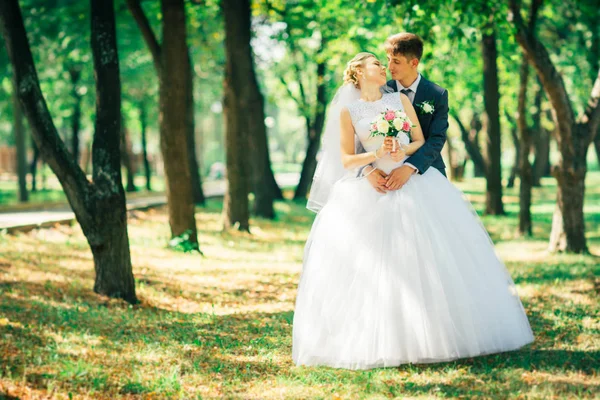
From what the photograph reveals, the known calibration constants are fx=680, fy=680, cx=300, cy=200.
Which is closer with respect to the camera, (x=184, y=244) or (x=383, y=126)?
(x=383, y=126)

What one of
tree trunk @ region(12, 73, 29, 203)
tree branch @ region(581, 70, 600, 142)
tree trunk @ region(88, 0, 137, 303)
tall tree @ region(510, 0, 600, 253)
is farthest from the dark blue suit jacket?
tree trunk @ region(12, 73, 29, 203)

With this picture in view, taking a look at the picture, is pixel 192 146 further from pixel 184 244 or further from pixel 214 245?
pixel 184 244

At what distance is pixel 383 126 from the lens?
5.39 m

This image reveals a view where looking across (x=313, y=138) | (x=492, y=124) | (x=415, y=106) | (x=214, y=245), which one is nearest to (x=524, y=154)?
(x=492, y=124)

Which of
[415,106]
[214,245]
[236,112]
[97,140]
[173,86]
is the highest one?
[173,86]

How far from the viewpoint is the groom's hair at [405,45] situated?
5.78m

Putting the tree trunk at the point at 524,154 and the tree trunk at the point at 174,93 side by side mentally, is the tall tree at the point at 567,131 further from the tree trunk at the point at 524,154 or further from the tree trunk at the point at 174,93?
the tree trunk at the point at 174,93

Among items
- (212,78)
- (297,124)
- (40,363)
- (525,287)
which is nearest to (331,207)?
(40,363)

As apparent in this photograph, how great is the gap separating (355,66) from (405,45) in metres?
0.46

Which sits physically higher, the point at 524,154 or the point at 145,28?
the point at 145,28

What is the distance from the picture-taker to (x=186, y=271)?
10.9 metres

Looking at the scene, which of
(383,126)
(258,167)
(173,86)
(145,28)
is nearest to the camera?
(383,126)

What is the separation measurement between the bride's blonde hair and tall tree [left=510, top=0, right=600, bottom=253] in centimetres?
643

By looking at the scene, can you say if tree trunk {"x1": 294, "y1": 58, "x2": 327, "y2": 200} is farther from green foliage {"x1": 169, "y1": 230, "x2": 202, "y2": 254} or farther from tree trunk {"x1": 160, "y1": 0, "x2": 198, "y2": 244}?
tree trunk {"x1": 160, "y1": 0, "x2": 198, "y2": 244}
